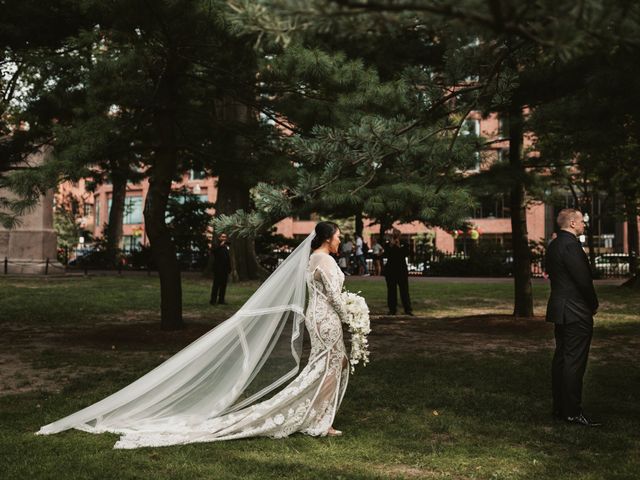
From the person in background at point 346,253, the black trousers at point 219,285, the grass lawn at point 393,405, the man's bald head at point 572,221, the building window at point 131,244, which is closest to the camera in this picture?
the grass lawn at point 393,405

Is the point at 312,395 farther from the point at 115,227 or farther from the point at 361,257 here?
the point at 115,227

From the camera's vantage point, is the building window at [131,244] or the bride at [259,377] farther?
the building window at [131,244]

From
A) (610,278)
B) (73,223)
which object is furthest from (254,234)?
(73,223)

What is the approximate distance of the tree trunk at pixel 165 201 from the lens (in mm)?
11469

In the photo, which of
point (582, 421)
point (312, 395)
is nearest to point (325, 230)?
point (312, 395)

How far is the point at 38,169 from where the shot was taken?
9102 millimetres

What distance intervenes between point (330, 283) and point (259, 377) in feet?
3.67

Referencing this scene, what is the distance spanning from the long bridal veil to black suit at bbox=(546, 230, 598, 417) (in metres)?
2.39

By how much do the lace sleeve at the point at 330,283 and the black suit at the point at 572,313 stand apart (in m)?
2.06

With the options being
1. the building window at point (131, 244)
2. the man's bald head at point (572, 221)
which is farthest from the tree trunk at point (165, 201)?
the building window at point (131, 244)

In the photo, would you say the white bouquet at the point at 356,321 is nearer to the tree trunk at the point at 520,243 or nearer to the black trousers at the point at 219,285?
the tree trunk at the point at 520,243

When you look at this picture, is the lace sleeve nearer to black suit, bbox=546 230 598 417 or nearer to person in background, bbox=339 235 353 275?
black suit, bbox=546 230 598 417

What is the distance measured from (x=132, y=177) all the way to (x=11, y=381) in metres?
6.21

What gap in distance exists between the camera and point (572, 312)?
6391 mm
